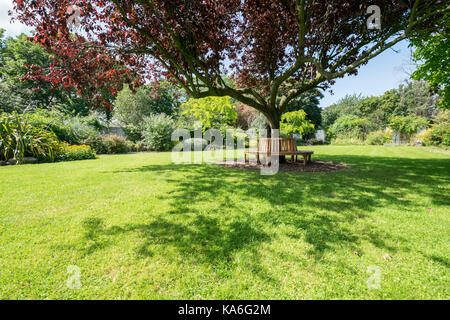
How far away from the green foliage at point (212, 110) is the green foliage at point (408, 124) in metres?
23.7

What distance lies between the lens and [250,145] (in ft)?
57.6

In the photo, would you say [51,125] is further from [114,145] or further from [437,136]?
[437,136]

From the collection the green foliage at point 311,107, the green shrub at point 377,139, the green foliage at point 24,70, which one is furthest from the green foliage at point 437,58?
the green foliage at point 24,70

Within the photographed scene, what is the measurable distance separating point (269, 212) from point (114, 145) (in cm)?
1336

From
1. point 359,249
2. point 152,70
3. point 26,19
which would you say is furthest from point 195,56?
point 359,249

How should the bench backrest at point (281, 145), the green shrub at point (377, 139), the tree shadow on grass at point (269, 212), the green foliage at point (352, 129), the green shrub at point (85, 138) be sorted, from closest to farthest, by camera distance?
1. the tree shadow on grass at point (269, 212)
2. the bench backrest at point (281, 145)
3. the green shrub at point (85, 138)
4. the green shrub at point (377, 139)
5. the green foliage at point (352, 129)

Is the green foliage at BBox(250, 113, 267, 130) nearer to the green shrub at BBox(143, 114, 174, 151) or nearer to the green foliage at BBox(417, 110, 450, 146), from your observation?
the green shrub at BBox(143, 114, 174, 151)

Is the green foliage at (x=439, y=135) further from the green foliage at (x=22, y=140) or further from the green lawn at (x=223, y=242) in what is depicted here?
the green foliage at (x=22, y=140)

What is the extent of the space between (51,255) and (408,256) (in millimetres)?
3677

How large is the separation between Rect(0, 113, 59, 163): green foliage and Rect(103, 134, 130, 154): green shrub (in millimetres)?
4139

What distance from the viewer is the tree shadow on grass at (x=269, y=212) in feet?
7.14

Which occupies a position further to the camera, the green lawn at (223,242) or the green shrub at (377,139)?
the green shrub at (377,139)

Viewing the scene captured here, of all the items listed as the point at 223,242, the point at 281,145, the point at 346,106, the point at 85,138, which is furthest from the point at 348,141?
the point at 346,106
